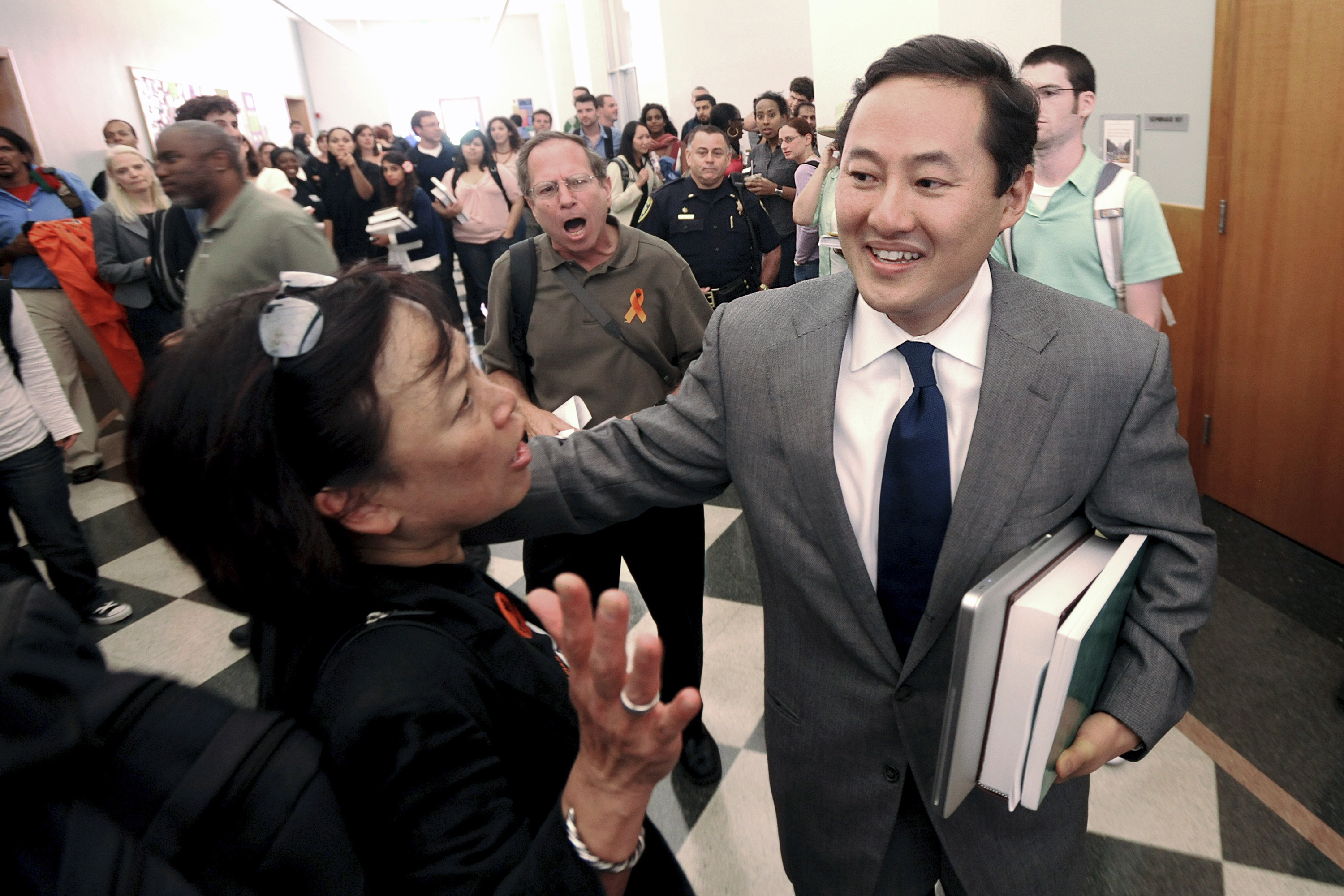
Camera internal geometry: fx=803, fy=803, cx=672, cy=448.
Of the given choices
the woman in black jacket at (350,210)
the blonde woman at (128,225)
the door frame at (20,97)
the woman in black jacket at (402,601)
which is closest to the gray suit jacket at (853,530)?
the woman in black jacket at (402,601)

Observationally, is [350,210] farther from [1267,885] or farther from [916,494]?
[1267,885]

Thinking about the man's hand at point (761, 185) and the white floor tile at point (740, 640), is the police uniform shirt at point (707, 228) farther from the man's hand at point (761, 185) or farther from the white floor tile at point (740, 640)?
the white floor tile at point (740, 640)

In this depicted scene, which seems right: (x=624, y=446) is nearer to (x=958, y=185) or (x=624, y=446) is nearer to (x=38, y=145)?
(x=958, y=185)

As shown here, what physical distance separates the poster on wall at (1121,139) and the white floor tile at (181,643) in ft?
12.4

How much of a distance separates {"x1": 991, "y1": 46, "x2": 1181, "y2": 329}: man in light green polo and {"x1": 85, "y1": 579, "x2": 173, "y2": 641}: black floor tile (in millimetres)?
3290

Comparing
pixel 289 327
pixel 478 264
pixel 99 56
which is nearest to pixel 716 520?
pixel 289 327

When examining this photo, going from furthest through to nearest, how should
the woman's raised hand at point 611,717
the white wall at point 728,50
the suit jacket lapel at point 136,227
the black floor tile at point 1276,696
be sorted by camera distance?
the white wall at point 728,50
the suit jacket lapel at point 136,227
the black floor tile at point 1276,696
the woman's raised hand at point 611,717

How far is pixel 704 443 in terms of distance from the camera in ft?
3.78

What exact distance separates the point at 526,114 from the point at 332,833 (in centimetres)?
2505

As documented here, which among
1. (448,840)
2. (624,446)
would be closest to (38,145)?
(624,446)

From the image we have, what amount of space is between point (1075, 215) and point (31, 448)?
3230 mm

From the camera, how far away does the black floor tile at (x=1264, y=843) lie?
5.32 ft

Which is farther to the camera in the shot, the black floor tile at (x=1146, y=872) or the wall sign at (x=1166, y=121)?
the wall sign at (x=1166, y=121)

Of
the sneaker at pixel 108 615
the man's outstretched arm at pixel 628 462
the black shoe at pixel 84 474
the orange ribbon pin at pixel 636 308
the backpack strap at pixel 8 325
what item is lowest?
the sneaker at pixel 108 615
